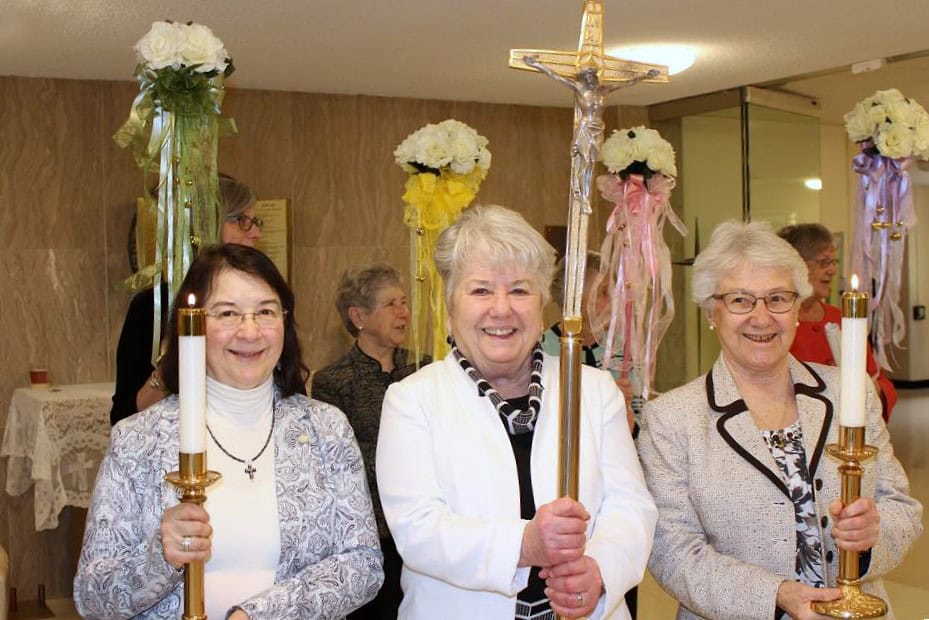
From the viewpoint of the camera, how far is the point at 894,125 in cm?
398

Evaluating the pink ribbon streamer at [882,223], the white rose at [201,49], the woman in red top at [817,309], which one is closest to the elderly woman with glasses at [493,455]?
the white rose at [201,49]

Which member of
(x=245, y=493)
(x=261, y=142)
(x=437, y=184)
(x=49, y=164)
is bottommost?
(x=245, y=493)

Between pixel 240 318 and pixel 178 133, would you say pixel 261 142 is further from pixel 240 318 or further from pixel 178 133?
pixel 240 318

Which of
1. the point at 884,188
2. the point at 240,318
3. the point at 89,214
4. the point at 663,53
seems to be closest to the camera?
the point at 240,318

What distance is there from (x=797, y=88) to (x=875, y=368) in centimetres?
405

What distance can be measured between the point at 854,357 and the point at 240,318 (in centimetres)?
117

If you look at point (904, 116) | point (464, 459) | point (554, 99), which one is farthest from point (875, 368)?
point (554, 99)

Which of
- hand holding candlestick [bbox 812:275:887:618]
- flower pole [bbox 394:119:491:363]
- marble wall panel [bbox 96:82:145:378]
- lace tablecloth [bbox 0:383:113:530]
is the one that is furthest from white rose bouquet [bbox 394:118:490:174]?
marble wall panel [bbox 96:82:145:378]

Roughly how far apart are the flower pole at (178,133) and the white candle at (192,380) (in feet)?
4.48

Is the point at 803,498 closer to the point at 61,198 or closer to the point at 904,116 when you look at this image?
the point at 904,116

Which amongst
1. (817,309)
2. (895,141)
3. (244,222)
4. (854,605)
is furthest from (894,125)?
(854,605)

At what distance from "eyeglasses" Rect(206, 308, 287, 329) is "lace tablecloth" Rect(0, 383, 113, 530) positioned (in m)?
3.47

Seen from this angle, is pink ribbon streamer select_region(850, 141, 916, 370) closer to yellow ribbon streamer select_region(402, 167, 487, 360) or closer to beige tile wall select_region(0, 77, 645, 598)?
yellow ribbon streamer select_region(402, 167, 487, 360)

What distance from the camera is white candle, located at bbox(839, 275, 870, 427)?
65.5 inches
